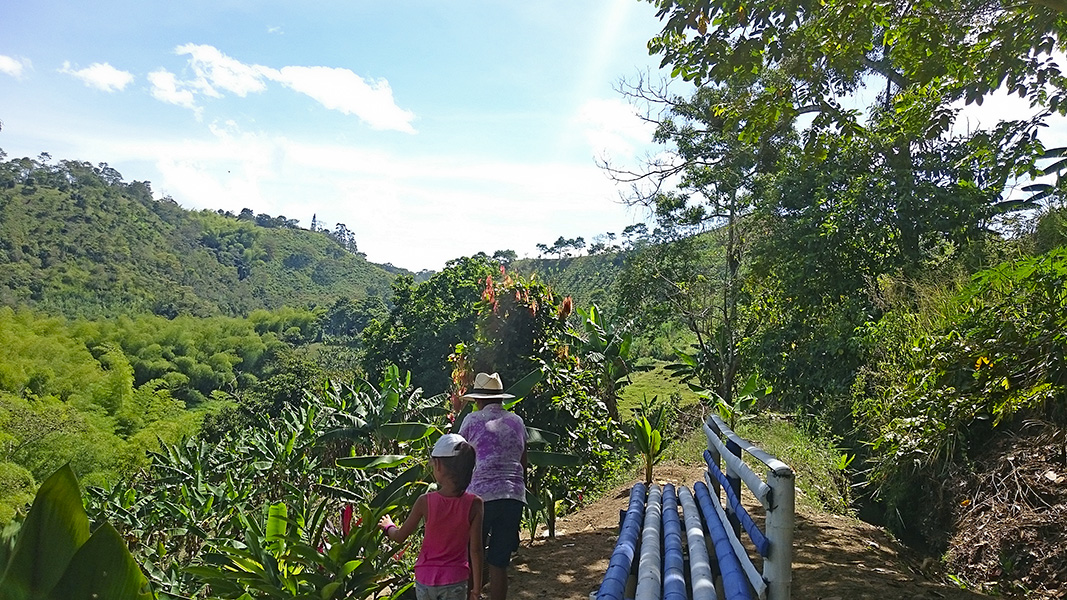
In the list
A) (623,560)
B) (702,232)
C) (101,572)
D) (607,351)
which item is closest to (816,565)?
(623,560)

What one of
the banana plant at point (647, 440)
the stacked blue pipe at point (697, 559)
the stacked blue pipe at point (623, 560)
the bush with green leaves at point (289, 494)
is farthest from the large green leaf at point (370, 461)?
the banana plant at point (647, 440)

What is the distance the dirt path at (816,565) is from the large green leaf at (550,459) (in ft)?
2.29

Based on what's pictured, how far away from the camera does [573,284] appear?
4347 cm

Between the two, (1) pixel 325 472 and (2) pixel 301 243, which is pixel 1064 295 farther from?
(2) pixel 301 243

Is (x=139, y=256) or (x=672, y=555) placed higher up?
(x=139, y=256)

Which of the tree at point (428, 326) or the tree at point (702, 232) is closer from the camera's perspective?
the tree at point (702, 232)

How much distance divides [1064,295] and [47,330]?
3117 inches

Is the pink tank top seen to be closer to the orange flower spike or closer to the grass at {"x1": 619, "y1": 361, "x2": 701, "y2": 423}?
the orange flower spike

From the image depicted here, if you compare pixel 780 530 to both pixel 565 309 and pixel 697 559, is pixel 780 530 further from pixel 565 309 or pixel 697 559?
pixel 565 309

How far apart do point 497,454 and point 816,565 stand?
2.14m

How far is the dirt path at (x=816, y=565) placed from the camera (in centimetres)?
382

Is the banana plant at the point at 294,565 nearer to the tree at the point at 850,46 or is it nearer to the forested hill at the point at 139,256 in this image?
the tree at the point at 850,46

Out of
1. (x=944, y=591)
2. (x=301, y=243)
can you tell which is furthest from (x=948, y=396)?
(x=301, y=243)

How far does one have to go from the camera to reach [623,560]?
279cm
